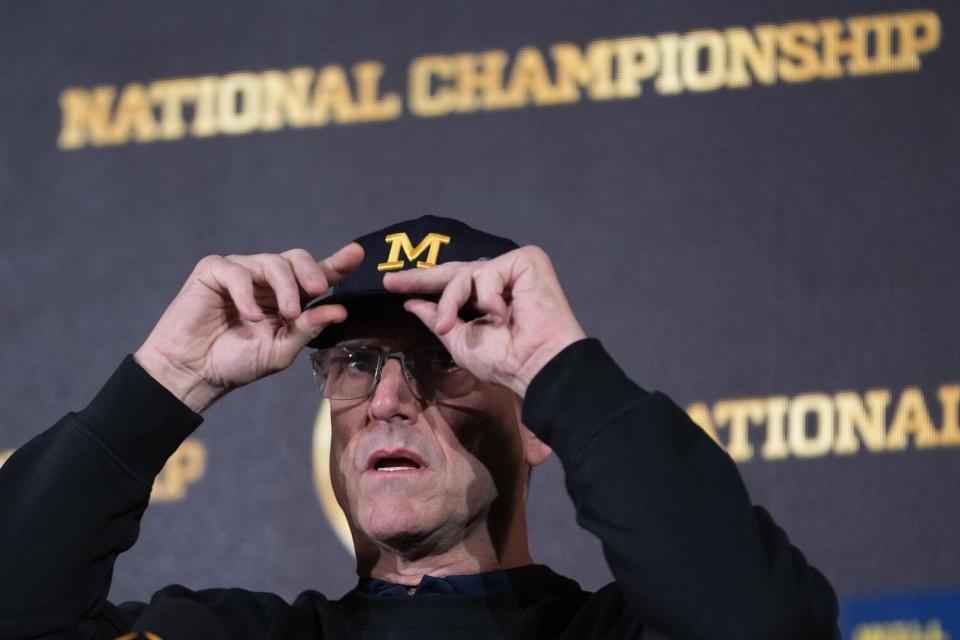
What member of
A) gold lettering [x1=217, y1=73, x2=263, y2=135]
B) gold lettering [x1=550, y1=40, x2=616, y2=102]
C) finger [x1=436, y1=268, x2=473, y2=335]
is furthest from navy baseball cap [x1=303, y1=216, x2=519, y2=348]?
gold lettering [x1=217, y1=73, x2=263, y2=135]

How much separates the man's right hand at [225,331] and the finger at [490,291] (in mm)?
129

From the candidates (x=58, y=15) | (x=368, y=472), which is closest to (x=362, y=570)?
(x=368, y=472)

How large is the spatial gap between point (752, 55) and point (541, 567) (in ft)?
3.05

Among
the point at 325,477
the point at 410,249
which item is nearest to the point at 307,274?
the point at 410,249

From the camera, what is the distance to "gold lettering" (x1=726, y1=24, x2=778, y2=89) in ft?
7.54

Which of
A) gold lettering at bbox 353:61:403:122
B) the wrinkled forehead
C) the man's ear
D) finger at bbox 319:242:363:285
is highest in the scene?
gold lettering at bbox 353:61:403:122

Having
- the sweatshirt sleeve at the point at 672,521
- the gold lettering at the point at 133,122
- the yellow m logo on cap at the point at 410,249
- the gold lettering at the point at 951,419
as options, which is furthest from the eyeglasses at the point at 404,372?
the gold lettering at the point at 133,122

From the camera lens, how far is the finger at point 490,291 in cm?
146

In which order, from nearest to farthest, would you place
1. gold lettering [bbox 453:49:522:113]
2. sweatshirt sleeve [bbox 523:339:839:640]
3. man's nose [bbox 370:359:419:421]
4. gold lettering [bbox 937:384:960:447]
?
sweatshirt sleeve [bbox 523:339:839:640]
man's nose [bbox 370:359:419:421]
gold lettering [bbox 937:384:960:447]
gold lettering [bbox 453:49:522:113]

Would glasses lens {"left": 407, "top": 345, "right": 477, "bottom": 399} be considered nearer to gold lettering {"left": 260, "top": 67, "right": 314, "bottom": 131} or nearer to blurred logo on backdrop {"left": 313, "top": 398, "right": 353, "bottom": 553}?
blurred logo on backdrop {"left": 313, "top": 398, "right": 353, "bottom": 553}

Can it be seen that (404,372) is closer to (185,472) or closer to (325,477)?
(325,477)

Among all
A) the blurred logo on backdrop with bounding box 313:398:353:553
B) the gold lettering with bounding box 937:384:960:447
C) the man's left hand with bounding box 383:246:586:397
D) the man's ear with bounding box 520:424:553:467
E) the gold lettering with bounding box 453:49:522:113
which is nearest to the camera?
the man's left hand with bounding box 383:246:586:397

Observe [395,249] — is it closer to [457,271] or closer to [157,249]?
[457,271]

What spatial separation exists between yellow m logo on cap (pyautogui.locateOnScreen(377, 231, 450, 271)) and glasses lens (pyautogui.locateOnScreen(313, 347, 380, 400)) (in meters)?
0.10
